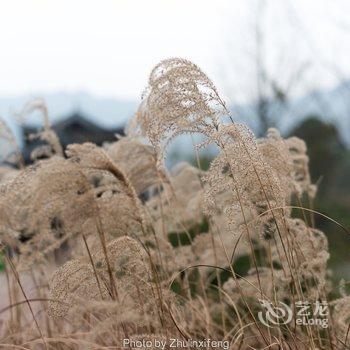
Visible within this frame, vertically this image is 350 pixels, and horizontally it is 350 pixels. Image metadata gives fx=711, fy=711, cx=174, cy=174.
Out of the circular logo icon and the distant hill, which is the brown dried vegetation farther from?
the distant hill

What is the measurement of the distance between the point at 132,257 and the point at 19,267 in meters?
1.05

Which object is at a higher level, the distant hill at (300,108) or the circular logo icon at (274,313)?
the circular logo icon at (274,313)

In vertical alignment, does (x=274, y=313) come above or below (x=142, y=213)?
below

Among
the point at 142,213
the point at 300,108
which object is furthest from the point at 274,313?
the point at 300,108

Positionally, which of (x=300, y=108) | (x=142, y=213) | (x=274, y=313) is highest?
(x=142, y=213)

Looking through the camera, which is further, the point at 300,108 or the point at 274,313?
the point at 300,108

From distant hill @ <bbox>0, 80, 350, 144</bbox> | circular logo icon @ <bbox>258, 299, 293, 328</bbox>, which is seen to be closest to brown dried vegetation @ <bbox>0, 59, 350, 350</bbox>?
circular logo icon @ <bbox>258, 299, 293, 328</bbox>

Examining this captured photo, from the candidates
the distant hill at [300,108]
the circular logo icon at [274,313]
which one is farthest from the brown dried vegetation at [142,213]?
the distant hill at [300,108]

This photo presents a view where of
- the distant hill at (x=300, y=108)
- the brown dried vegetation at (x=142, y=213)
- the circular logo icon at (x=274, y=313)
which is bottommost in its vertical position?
the distant hill at (x=300, y=108)

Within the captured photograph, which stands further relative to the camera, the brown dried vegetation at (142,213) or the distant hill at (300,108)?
the distant hill at (300,108)

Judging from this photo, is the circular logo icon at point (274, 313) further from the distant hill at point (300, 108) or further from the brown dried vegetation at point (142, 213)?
the distant hill at point (300, 108)

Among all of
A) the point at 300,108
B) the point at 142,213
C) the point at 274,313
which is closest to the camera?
the point at 142,213

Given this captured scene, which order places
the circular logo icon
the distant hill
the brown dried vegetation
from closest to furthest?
the brown dried vegetation, the circular logo icon, the distant hill

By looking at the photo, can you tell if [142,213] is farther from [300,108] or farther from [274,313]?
[300,108]
